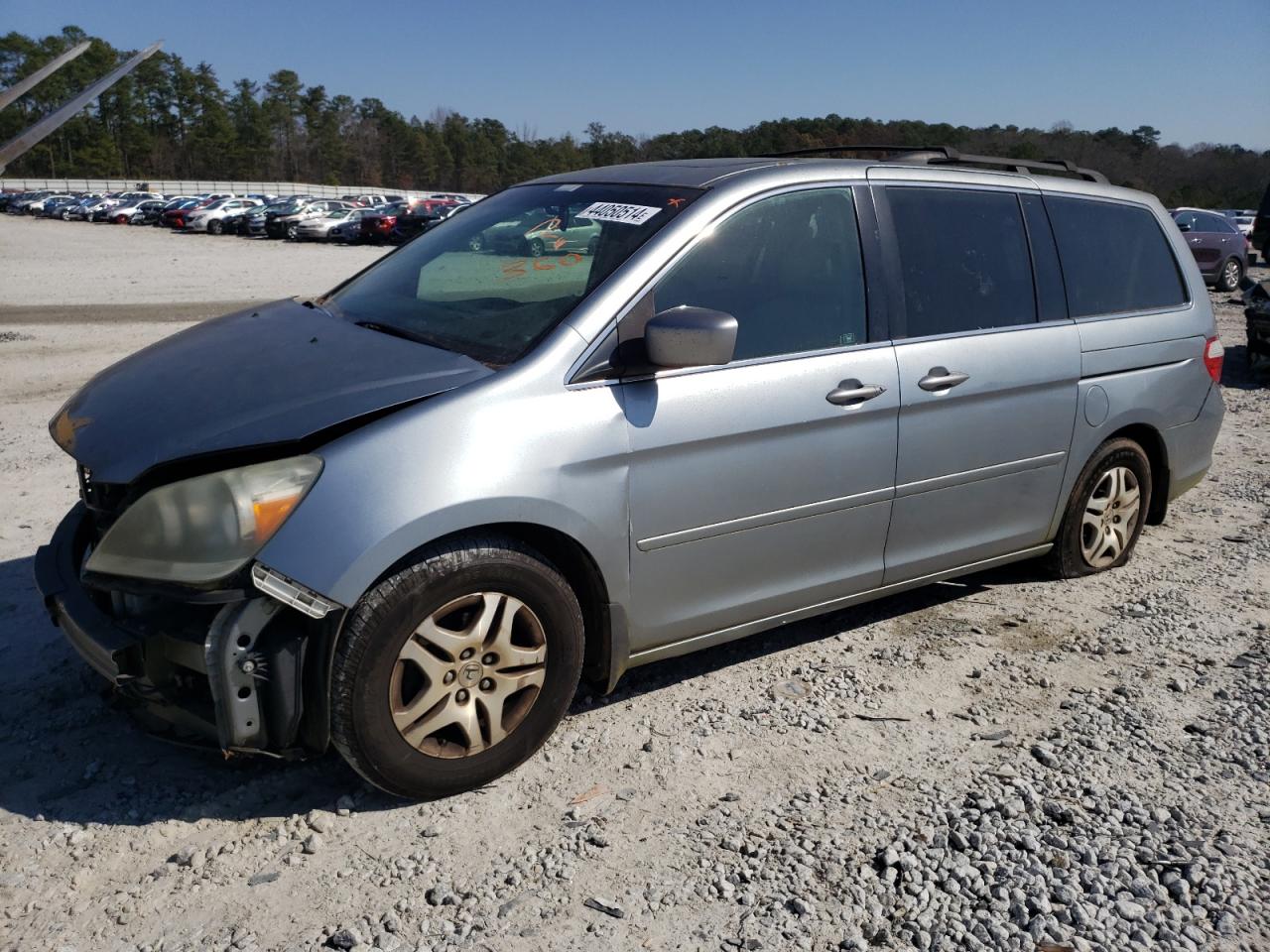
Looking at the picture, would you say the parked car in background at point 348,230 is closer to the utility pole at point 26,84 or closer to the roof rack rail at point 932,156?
the utility pole at point 26,84

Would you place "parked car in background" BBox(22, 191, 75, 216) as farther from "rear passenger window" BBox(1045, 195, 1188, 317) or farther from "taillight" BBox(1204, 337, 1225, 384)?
"taillight" BBox(1204, 337, 1225, 384)

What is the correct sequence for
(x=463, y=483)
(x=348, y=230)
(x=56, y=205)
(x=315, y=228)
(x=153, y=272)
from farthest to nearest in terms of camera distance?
(x=56, y=205) → (x=315, y=228) → (x=348, y=230) → (x=153, y=272) → (x=463, y=483)

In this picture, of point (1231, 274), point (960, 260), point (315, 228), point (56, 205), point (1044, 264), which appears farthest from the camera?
point (56, 205)

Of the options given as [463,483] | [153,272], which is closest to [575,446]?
[463,483]

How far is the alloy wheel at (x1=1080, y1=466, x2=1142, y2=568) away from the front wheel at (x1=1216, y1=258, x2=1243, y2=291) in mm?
19028

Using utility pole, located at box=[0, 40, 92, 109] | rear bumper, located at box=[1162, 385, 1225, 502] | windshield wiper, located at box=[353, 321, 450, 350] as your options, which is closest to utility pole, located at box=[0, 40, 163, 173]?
utility pole, located at box=[0, 40, 92, 109]

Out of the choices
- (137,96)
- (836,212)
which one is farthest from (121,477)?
(137,96)

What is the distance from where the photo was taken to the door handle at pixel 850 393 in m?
3.67

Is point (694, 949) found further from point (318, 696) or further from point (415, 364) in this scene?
point (415, 364)

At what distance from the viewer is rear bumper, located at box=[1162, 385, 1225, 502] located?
16.9 ft

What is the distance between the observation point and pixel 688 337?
3133 millimetres

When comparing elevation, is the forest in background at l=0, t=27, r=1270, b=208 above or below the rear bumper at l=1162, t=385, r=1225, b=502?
above

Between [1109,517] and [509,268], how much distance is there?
3172 mm

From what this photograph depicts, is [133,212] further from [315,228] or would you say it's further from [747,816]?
[747,816]
